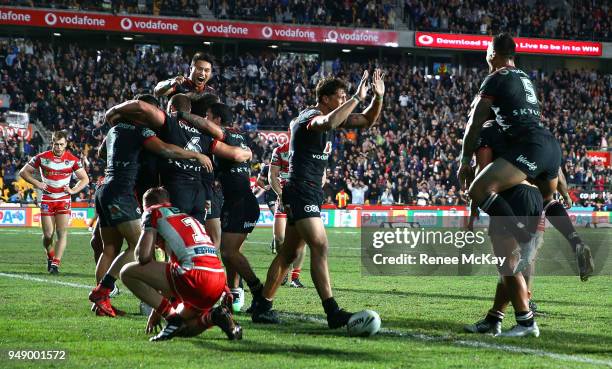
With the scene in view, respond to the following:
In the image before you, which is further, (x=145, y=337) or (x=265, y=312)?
(x=265, y=312)

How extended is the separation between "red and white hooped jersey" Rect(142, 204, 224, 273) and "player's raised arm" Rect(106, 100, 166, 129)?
1.32 m

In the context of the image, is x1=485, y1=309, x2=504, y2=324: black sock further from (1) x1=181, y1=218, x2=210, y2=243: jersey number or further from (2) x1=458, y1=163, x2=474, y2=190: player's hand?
(1) x1=181, y1=218, x2=210, y2=243: jersey number

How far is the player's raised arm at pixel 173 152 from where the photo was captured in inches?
334

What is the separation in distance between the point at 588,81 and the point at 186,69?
76.4ft

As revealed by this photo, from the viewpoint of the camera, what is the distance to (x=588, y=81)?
173ft

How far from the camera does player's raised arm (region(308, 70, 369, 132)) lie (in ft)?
25.7

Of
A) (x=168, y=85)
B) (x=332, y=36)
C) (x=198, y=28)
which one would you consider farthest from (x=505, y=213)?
(x=332, y=36)

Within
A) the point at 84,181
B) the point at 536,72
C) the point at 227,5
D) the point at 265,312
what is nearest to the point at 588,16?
the point at 536,72

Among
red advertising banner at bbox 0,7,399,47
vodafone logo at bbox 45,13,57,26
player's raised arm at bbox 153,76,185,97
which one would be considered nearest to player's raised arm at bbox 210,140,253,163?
player's raised arm at bbox 153,76,185,97

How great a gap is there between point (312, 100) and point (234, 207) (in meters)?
34.8

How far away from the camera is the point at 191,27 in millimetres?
44938

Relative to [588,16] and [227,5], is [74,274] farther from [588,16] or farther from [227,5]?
[588,16]

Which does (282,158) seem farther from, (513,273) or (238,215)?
(513,273)

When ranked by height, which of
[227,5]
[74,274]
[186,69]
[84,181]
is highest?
[227,5]
